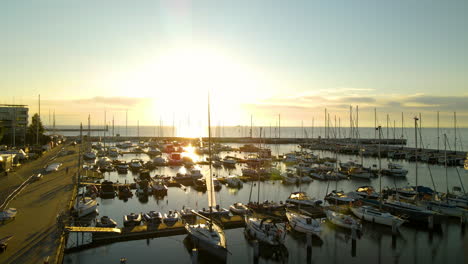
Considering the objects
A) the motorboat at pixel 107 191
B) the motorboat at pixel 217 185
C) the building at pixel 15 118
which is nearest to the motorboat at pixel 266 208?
the motorboat at pixel 217 185

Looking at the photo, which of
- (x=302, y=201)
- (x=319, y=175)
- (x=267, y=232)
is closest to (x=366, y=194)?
(x=302, y=201)

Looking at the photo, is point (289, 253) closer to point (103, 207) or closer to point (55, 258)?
point (55, 258)

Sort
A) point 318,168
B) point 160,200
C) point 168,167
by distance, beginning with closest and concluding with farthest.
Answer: point 160,200, point 318,168, point 168,167

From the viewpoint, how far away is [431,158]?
238 feet

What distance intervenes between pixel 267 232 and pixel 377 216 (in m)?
11.0

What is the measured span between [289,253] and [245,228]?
14.7 feet

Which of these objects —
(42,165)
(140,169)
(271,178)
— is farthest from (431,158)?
(42,165)

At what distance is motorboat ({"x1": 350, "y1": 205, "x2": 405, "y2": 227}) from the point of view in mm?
25680

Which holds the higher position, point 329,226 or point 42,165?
point 42,165

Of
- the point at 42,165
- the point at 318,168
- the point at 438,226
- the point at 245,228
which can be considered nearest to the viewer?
the point at 245,228

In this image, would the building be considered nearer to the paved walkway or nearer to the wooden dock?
the paved walkway

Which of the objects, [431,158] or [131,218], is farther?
[431,158]

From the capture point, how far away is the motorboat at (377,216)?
25.7 m

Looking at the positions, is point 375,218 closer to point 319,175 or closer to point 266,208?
point 266,208
